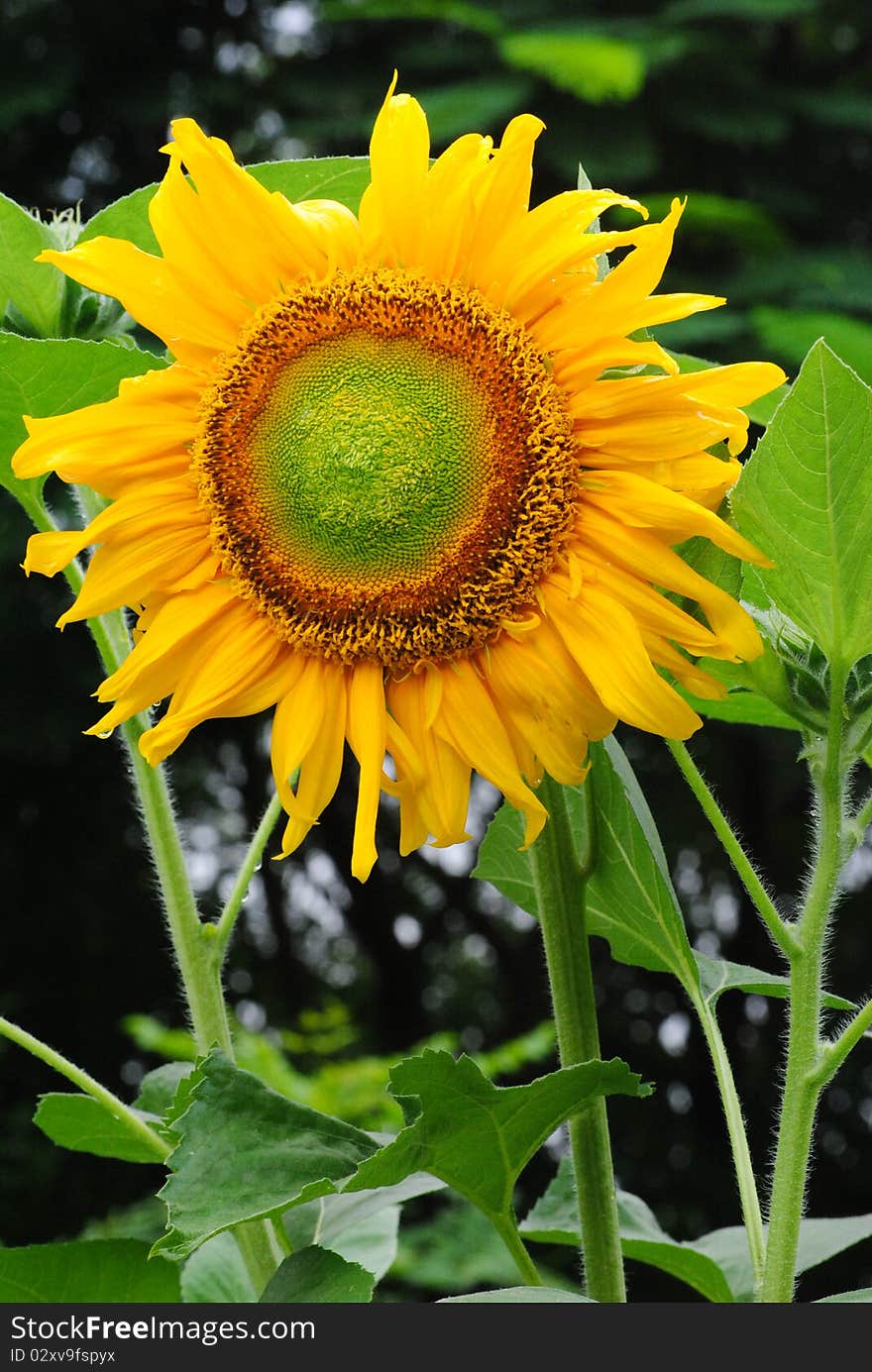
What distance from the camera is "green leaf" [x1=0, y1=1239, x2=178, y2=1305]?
2.07 feet

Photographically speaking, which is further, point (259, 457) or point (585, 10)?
point (585, 10)

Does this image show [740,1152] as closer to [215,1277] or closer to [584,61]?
[215,1277]

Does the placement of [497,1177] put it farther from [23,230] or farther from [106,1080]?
[106,1080]

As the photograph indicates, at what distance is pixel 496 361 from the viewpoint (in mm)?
487

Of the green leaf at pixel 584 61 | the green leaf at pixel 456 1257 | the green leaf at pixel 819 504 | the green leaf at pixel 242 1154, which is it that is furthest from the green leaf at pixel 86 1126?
the green leaf at pixel 584 61

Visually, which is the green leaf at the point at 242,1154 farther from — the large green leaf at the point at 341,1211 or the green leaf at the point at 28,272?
the green leaf at the point at 28,272

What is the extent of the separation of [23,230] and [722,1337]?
475 mm

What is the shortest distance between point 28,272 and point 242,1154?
359 mm

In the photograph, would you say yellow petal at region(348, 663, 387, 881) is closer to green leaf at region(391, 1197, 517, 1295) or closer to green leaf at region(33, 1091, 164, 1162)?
green leaf at region(33, 1091, 164, 1162)

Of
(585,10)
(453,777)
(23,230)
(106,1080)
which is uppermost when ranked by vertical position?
(585,10)

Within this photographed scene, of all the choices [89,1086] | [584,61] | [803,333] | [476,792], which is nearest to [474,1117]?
[89,1086]

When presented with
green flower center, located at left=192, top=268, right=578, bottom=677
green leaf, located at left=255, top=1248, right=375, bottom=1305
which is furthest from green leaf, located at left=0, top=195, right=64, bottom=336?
green leaf, located at left=255, top=1248, right=375, bottom=1305

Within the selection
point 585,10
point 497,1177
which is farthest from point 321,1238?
point 585,10

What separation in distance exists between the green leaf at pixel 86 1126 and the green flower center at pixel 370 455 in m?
0.30
